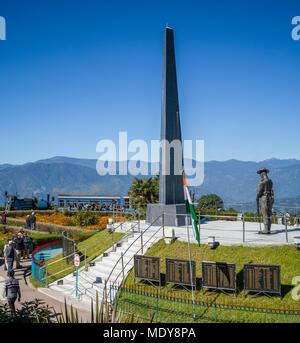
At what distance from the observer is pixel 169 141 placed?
1977 centimetres

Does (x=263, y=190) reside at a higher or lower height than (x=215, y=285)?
higher

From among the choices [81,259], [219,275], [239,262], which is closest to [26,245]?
[81,259]

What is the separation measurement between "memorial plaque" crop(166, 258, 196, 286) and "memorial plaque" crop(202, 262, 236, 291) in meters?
0.44

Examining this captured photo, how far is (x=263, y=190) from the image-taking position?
50.9 feet

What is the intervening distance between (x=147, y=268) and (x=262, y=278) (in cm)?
432

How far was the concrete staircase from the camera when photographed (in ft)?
Answer: 44.0

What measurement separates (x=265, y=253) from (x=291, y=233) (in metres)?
4.64

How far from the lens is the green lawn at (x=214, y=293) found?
1071 centimetres

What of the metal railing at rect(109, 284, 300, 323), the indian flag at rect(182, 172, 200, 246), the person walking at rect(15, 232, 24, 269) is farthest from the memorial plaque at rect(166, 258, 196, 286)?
the person walking at rect(15, 232, 24, 269)

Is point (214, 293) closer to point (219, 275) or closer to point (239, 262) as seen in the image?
point (219, 275)

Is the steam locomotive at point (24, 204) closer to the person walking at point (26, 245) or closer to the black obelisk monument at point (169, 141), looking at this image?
the person walking at point (26, 245)

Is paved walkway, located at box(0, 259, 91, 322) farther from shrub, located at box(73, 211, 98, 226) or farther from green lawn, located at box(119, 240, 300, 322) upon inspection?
shrub, located at box(73, 211, 98, 226)
